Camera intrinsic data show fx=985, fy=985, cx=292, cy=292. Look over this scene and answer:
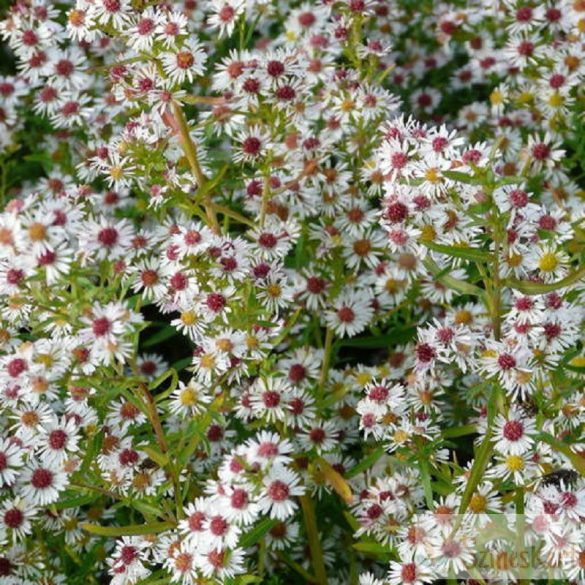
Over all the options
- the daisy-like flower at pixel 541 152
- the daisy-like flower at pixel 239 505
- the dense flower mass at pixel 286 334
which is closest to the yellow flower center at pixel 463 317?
the dense flower mass at pixel 286 334

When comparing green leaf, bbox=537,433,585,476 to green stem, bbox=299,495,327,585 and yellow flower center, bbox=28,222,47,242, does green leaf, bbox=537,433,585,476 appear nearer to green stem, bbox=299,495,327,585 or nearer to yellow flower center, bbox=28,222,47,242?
green stem, bbox=299,495,327,585

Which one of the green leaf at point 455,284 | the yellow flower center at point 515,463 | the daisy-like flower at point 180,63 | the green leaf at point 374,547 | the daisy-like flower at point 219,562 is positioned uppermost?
the daisy-like flower at point 180,63

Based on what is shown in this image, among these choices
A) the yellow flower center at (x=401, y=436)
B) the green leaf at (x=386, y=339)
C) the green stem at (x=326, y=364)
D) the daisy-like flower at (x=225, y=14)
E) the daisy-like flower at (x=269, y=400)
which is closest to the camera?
the yellow flower center at (x=401, y=436)

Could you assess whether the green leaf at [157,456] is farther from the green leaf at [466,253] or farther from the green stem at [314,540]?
the green leaf at [466,253]

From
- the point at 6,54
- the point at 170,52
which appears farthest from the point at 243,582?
the point at 6,54

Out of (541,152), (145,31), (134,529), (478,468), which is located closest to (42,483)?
(134,529)

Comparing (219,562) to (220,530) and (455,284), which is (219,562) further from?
(455,284)
